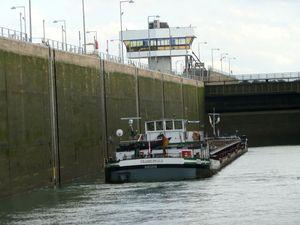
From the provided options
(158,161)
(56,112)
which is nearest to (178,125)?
(158,161)

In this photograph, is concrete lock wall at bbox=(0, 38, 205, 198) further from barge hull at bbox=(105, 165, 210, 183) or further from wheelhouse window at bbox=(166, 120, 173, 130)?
wheelhouse window at bbox=(166, 120, 173, 130)

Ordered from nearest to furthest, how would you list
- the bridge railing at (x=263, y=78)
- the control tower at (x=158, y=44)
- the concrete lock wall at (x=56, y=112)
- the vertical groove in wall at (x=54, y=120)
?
the concrete lock wall at (x=56, y=112)
the vertical groove in wall at (x=54, y=120)
the bridge railing at (x=263, y=78)
the control tower at (x=158, y=44)

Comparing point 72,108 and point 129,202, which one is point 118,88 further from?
point 129,202

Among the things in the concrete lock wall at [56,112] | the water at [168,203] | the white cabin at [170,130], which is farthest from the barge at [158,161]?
the concrete lock wall at [56,112]

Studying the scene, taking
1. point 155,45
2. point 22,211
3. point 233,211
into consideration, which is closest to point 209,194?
point 233,211

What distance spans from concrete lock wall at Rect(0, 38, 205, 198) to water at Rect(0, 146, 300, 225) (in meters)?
1.51

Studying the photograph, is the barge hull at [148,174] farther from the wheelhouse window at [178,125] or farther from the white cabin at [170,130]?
the wheelhouse window at [178,125]

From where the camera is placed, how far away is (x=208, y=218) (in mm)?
28344

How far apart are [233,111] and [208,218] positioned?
6940cm

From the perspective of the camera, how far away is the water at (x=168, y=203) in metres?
28.4

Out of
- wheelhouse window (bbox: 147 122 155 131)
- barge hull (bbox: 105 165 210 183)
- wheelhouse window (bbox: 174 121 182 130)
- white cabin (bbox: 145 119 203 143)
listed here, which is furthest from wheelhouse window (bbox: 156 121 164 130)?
barge hull (bbox: 105 165 210 183)

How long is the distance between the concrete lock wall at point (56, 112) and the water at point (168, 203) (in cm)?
151

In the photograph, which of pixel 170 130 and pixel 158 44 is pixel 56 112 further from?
pixel 158 44

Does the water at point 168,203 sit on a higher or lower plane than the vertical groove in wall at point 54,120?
lower
